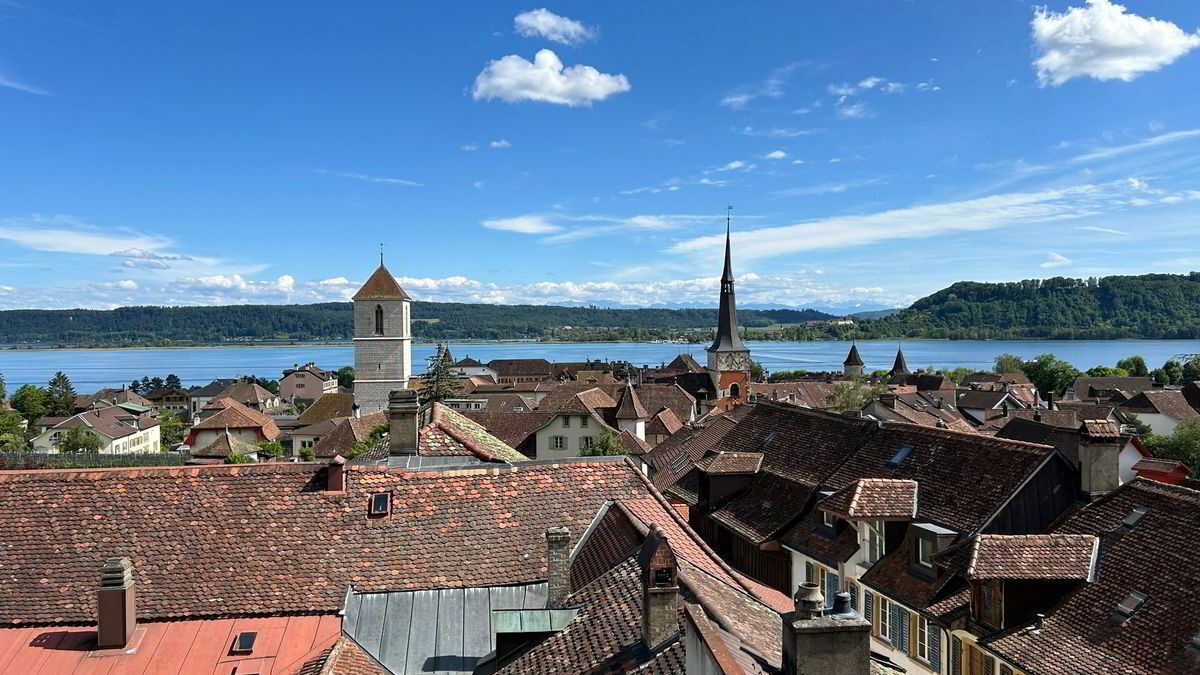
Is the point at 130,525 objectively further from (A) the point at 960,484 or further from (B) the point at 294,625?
(A) the point at 960,484

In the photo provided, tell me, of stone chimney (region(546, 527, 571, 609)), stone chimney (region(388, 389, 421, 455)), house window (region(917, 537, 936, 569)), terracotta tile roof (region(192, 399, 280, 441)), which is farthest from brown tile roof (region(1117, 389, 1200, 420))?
terracotta tile roof (region(192, 399, 280, 441))

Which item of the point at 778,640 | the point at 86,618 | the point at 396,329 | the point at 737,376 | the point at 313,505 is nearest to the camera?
the point at 778,640

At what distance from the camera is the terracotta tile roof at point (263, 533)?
1253 cm

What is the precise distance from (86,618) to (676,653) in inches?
355

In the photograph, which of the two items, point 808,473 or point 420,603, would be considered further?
point 808,473

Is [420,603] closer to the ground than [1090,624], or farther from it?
farther from it

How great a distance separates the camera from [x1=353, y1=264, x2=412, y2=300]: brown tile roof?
237 ft

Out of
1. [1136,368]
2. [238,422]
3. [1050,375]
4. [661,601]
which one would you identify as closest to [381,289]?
[238,422]

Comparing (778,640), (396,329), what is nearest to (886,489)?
(778,640)

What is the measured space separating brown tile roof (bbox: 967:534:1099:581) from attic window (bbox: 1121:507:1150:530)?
67 centimetres

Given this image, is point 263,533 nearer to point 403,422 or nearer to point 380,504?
point 380,504

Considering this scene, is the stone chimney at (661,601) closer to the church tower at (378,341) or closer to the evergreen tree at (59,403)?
the church tower at (378,341)

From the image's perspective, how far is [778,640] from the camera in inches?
420

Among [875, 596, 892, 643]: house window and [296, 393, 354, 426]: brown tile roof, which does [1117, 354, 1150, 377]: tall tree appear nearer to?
[296, 393, 354, 426]: brown tile roof
